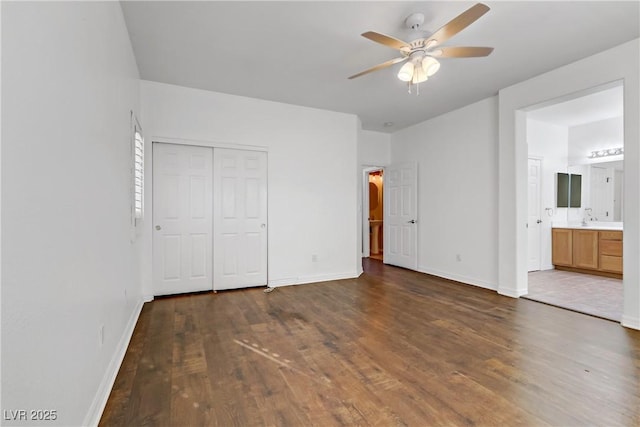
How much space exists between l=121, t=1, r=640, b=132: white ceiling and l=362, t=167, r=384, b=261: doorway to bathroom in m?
3.51

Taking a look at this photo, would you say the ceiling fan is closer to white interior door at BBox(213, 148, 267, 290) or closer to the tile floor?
white interior door at BBox(213, 148, 267, 290)

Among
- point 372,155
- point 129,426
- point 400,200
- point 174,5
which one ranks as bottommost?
point 129,426

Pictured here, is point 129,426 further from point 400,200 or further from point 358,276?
point 400,200

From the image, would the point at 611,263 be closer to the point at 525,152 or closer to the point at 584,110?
the point at 584,110

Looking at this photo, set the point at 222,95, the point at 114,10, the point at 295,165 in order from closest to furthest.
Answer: the point at 114,10
the point at 222,95
the point at 295,165

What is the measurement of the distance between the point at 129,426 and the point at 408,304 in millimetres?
2974

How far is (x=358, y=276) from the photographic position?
5.28m

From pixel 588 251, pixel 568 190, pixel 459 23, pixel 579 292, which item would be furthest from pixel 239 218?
pixel 568 190

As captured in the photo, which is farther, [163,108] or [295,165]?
[295,165]

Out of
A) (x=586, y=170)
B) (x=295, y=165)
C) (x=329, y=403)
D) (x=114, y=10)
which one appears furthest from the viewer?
(x=586, y=170)

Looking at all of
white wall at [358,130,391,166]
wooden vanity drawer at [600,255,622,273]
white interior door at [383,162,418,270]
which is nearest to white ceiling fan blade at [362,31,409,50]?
white interior door at [383,162,418,270]

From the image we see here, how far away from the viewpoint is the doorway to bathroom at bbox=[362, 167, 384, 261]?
7617 millimetres

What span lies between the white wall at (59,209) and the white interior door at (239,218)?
207cm

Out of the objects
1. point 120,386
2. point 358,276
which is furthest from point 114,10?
point 358,276
